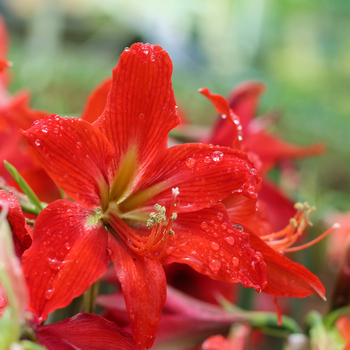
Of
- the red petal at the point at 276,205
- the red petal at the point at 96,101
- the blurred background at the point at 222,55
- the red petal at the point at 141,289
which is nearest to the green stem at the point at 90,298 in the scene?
the red petal at the point at 141,289

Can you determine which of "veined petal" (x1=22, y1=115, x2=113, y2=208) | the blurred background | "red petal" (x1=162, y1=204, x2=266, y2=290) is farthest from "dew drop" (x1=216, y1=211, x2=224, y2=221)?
the blurred background

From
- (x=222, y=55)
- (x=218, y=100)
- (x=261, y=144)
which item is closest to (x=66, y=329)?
(x=218, y=100)

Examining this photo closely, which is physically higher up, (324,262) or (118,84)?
(118,84)

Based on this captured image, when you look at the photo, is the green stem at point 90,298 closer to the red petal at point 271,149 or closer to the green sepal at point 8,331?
the green sepal at point 8,331

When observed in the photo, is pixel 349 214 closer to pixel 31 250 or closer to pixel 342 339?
pixel 342 339

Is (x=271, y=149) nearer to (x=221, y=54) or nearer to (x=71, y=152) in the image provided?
(x=71, y=152)

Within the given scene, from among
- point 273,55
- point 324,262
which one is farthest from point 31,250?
point 273,55

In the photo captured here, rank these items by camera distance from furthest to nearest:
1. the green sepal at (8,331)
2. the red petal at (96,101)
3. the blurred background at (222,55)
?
1. the blurred background at (222,55)
2. the red petal at (96,101)
3. the green sepal at (8,331)
